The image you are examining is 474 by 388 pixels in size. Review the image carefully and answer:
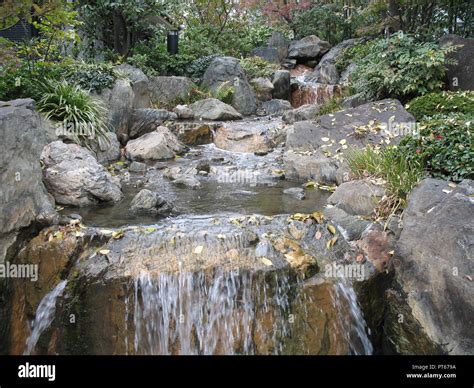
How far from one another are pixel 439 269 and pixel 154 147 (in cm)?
644

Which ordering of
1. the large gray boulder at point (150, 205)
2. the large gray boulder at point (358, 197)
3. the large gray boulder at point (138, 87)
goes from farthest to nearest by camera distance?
the large gray boulder at point (138, 87) → the large gray boulder at point (150, 205) → the large gray boulder at point (358, 197)

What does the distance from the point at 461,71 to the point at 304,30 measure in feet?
41.4

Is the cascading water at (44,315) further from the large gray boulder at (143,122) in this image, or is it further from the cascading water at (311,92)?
the cascading water at (311,92)

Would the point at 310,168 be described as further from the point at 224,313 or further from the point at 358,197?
the point at 224,313

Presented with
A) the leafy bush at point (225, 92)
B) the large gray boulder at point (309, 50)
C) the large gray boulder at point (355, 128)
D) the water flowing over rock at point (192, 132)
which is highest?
the large gray boulder at point (309, 50)

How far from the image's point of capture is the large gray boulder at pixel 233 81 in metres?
13.6

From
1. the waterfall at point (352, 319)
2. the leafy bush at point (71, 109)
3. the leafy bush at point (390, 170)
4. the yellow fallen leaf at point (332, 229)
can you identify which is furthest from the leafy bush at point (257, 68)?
the waterfall at point (352, 319)

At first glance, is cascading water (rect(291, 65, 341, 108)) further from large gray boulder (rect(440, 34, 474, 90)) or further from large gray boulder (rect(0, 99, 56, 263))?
large gray boulder (rect(0, 99, 56, 263))

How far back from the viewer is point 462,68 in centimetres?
961

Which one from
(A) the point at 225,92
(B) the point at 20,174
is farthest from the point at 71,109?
(A) the point at 225,92

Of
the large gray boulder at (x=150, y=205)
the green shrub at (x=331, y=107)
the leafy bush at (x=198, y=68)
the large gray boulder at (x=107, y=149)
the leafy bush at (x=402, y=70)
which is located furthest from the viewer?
the leafy bush at (x=198, y=68)

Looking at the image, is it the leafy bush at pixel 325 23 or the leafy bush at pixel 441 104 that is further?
the leafy bush at pixel 325 23

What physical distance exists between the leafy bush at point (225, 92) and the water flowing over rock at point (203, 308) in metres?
9.25

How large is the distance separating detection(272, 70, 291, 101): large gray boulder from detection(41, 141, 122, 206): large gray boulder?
9.87m
